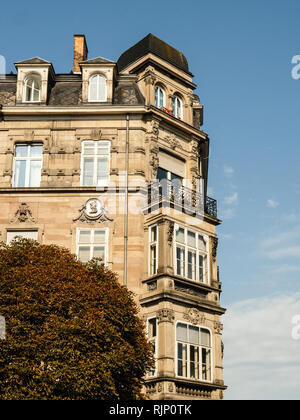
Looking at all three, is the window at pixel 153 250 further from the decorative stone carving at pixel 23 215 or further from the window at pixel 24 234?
the decorative stone carving at pixel 23 215

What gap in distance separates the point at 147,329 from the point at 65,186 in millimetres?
8372

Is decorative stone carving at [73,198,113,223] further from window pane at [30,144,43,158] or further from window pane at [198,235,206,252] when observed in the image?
window pane at [198,235,206,252]

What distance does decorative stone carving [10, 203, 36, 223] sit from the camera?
29806mm

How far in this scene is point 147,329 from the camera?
2723 centimetres

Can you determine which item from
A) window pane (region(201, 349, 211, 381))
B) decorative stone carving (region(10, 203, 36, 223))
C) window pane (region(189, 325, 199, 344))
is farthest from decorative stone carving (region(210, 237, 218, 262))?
decorative stone carving (region(10, 203, 36, 223))

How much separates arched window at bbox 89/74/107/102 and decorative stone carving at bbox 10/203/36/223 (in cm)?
713

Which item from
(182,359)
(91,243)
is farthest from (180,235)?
(182,359)

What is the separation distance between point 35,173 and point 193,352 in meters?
12.1

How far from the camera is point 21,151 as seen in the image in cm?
3166

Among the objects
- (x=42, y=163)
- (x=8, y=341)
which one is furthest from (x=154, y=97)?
(x=8, y=341)

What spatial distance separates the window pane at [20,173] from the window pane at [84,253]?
4.72 metres

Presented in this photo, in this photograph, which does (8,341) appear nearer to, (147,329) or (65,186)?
(147,329)

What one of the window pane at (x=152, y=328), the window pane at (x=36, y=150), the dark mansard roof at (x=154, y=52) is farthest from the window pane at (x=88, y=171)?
the window pane at (x=152, y=328)
